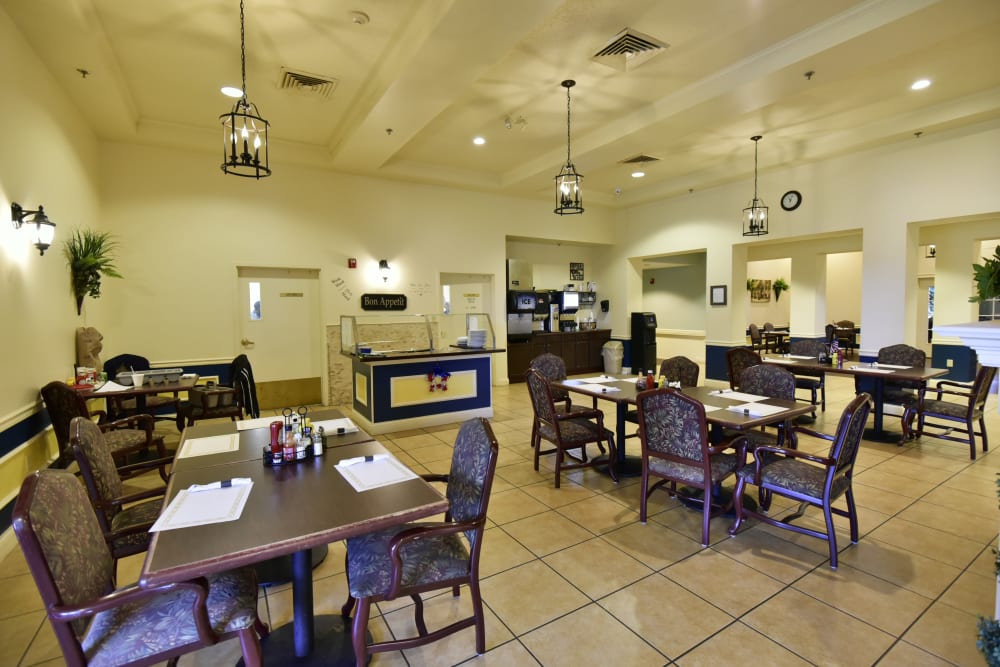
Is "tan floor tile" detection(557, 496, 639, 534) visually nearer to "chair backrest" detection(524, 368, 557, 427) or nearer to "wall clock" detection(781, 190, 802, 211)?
"chair backrest" detection(524, 368, 557, 427)

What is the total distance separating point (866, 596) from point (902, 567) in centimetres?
47

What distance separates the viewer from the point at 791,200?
7.12m

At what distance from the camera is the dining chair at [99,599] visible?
1363 millimetres

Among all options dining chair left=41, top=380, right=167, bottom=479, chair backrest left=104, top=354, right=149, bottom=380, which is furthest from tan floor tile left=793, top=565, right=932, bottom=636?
chair backrest left=104, top=354, right=149, bottom=380

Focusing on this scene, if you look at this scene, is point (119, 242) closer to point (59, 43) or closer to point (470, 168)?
point (59, 43)

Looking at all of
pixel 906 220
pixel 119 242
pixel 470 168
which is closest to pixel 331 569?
pixel 119 242

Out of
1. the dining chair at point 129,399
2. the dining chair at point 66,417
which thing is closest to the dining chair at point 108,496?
the dining chair at point 66,417

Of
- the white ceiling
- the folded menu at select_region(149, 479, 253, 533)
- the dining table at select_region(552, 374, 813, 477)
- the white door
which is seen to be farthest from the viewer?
the white door

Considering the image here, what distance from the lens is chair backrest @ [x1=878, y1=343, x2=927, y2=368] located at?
511cm

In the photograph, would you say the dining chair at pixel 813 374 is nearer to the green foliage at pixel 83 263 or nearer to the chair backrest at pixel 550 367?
the chair backrest at pixel 550 367

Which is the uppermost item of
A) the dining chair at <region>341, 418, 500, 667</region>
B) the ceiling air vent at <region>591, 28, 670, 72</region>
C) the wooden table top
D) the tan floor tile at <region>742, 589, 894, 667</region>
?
the ceiling air vent at <region>591, 28, 670, 72</region>

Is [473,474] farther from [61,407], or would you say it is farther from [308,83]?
[308,83]

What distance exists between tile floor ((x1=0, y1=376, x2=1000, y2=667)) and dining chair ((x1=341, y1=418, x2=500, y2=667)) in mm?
270

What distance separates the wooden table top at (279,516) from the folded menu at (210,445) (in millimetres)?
257
